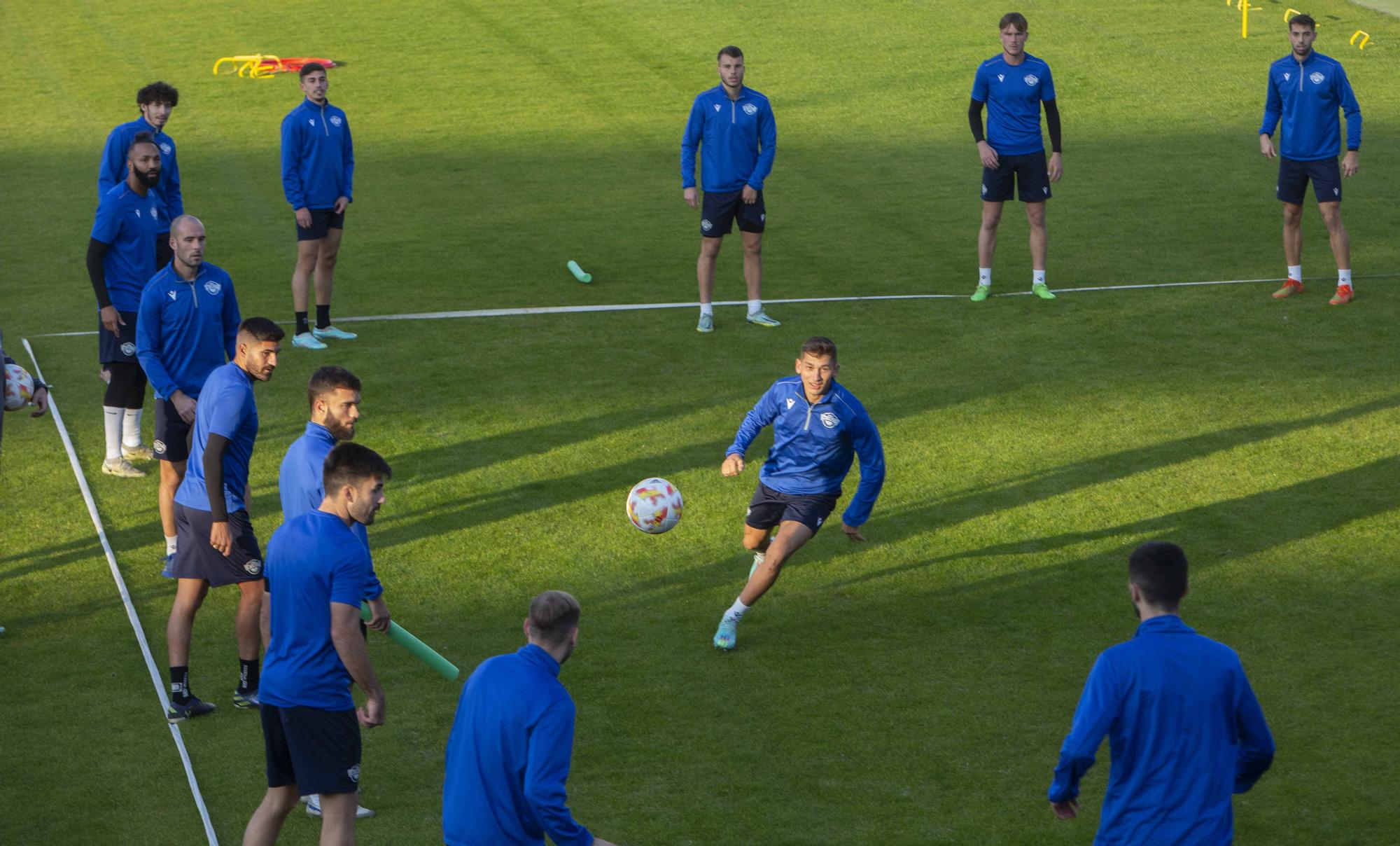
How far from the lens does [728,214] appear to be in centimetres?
1338

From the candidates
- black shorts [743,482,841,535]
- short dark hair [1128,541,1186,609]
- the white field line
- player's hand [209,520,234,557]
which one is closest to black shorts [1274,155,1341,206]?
black shorts [743,482,841,535]

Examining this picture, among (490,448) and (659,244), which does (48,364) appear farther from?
(659,244)

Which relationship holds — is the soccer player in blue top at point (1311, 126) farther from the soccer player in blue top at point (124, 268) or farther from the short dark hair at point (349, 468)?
the short dark hair at point (349, 468)

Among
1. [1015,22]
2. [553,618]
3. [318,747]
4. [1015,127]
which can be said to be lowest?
[318,747]

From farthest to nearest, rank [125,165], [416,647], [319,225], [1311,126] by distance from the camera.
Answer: [1311,126] → [319,225] → [125,165] → [416,647]

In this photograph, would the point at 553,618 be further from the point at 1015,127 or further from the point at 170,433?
the point at 1015,127

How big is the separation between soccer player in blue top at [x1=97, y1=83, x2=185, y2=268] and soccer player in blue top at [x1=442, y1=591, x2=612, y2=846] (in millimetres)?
6670

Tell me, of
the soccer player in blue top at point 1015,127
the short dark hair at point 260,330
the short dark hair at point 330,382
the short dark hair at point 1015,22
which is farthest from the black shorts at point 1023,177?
the short dark hair at point 330,382

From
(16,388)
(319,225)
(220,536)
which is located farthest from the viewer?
(319,225)

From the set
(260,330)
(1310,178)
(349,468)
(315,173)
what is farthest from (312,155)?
(1310,178)

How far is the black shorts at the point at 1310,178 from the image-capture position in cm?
1332

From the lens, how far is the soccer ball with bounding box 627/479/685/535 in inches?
332

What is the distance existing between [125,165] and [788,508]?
240 inches

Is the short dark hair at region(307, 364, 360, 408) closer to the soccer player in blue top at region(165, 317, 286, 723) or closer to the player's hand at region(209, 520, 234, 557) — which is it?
the soccer player in blue top at region(165, 317, 286, 723)
